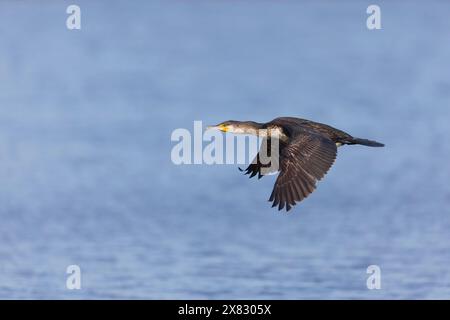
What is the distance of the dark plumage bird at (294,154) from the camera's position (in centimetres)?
852

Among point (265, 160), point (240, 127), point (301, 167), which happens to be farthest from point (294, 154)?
point (240, 127)

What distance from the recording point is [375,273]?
1005 centimetres

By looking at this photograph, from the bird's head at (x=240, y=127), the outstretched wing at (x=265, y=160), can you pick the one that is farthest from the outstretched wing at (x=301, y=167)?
the bird's head at (x=240, y=127)

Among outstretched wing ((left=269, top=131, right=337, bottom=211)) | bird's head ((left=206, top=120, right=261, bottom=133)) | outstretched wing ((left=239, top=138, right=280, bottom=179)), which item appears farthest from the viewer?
bird's head ((left=206, top=120, right=261, bottom=133))

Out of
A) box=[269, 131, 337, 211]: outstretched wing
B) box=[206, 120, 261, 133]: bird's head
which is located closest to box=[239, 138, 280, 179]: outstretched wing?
box=[206, 120, 261, 133]: bird's head

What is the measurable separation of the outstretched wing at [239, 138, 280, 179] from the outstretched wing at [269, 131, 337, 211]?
24.4 inches

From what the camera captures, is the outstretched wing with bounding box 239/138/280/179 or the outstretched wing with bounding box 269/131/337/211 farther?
the outstretched wing with bounding box 239/138/280/179

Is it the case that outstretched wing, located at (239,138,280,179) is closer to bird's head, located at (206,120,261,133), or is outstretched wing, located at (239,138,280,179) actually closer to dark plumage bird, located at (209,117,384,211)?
dark plumage bird, located at (209,117,384,211)

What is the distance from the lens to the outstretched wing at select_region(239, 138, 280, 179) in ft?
31.6

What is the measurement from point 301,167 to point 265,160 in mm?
1216

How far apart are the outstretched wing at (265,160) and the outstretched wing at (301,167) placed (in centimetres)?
62
